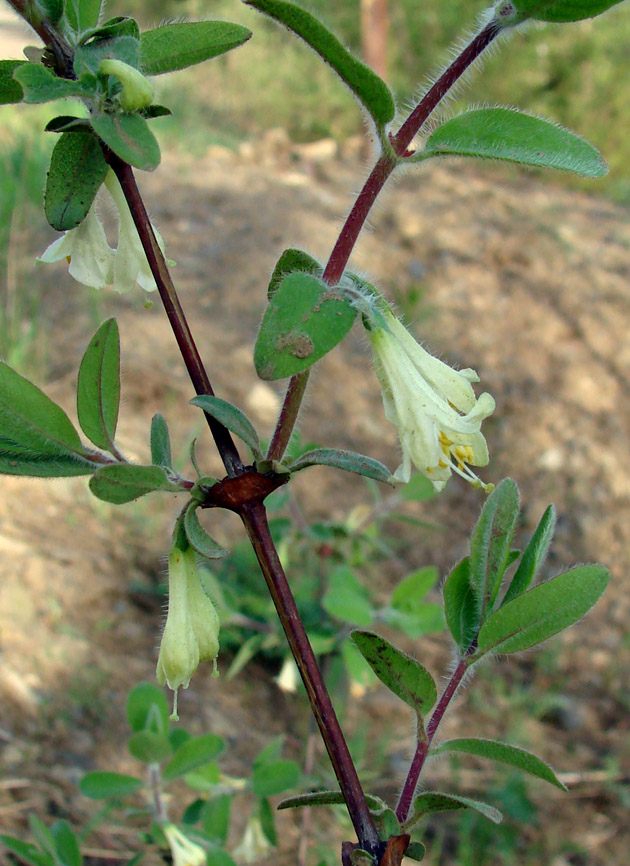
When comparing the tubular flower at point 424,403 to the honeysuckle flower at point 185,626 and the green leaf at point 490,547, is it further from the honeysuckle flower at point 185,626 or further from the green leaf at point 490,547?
the honeysuckle flower at point 185,626

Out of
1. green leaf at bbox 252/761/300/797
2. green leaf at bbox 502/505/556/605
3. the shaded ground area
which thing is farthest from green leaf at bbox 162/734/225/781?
green leaf at bbox 502/505/556/605

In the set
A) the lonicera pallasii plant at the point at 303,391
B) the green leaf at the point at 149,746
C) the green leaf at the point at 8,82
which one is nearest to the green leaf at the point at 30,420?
the lonicera pallasii plant at the point at 303,391

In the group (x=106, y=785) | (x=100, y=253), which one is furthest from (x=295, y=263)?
(x=106, y=785)

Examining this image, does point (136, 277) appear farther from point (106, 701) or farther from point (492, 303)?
point (492, 303)

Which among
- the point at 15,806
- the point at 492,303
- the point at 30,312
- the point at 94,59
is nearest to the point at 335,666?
the point at 15,806

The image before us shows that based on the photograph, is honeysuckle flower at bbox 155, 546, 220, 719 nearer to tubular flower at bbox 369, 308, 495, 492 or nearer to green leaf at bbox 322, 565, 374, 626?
tubular flower at bbox 369, 308, 495, 492

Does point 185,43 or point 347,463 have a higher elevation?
point 185,43

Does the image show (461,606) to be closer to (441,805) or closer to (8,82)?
(441,805)
